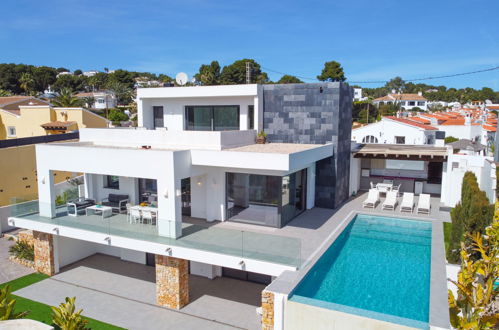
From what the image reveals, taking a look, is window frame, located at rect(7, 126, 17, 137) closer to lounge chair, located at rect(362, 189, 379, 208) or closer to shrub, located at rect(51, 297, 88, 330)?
shrub, located at rect(51, 297, 88, 330)

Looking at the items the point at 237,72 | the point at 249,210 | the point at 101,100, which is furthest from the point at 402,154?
the point at 101,100

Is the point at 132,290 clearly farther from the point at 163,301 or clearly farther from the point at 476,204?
the point at 476,204

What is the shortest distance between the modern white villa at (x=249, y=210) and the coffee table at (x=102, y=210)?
0.06m

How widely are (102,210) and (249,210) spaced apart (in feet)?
21.5

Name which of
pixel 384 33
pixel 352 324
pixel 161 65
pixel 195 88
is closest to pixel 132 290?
pixel 352 324

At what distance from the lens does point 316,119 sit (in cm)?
1964

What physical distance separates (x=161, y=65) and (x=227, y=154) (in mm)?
56167

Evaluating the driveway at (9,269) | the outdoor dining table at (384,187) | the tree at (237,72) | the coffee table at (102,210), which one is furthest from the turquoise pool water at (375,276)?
the tree at (237,72)

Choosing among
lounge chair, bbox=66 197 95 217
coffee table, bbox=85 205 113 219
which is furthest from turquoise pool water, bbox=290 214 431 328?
lounge chair, bbox=66 197 95 217

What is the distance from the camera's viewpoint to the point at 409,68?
174 feet

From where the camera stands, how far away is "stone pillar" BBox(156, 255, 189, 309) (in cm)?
1364

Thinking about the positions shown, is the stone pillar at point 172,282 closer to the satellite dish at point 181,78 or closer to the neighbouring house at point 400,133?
the satellite dish at point 181,78

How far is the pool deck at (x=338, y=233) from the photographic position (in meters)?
Result: 10.5

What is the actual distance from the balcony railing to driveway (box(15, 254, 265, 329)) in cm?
262
